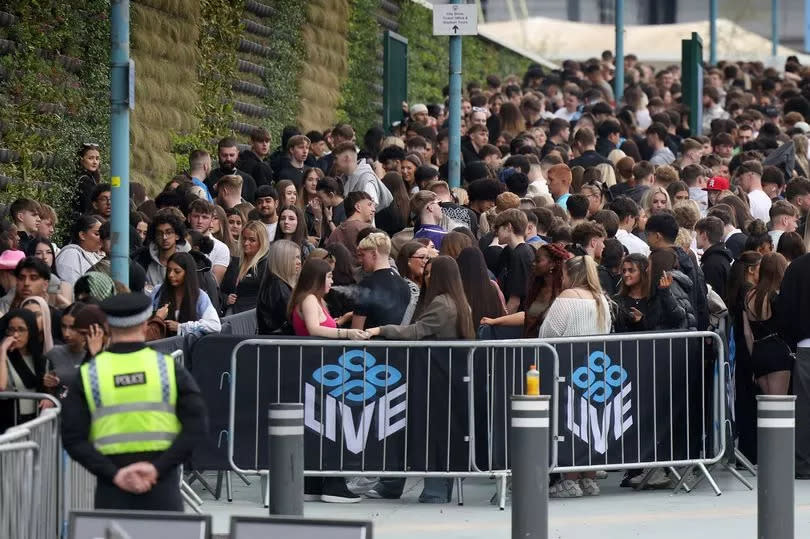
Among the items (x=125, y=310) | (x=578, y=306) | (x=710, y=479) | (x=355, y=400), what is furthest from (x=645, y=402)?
(x=125, y=310)

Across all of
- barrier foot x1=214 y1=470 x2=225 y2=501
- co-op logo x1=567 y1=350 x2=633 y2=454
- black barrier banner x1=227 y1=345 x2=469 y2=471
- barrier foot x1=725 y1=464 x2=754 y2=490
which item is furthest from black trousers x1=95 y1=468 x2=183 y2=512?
barrier foot x1=725 y1=464 x2=754 y2=490

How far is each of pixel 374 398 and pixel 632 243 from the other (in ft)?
12.2

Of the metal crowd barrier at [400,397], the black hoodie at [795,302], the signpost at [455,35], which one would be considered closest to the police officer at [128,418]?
the metal crowd barrier at [400,397]

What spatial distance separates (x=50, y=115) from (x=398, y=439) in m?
7.10

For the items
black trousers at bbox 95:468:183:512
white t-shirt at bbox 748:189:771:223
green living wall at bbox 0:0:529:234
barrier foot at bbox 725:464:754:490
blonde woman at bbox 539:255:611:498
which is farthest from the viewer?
white t-shirt at bbox 748:189:771:223

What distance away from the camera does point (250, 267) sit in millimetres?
14594

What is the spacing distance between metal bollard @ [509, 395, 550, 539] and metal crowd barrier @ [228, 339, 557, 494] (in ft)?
6.62

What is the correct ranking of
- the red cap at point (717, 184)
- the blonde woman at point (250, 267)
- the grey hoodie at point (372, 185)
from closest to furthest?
the blonde woman at point (250, 267), the grey hoodie at point (372, 185), the red cap at point (717, 184)

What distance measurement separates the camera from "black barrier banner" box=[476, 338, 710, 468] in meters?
12.4

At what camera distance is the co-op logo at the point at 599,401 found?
12.5 metres

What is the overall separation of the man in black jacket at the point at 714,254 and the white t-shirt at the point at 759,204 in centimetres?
414

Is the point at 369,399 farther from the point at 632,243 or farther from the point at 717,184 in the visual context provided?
the point at 717,184

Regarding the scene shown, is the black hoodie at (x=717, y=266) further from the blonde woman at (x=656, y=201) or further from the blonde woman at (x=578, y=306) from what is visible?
the blonde woman at (x=578, y=306)

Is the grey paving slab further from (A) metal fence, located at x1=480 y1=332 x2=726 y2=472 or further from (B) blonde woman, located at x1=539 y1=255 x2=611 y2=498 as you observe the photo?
(B) blonde woman, located at x1=539 y1=255 x2=611 y2=498
